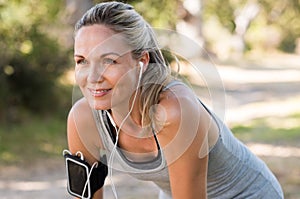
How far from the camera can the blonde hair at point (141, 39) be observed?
1517 mm

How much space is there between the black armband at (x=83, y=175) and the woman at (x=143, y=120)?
0.11 feet

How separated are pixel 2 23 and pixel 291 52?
14.9 m

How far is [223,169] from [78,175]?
0.42m

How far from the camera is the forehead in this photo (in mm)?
1490

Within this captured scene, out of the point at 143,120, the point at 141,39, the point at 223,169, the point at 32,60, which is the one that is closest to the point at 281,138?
the point at 32,60

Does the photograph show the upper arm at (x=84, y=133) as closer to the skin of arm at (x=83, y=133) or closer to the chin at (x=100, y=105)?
the skin of arm at (x=83, y=133)

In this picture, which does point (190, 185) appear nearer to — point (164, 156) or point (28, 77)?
point (164, 156)

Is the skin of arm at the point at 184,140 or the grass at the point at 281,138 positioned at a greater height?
the grass at the point at 281,138

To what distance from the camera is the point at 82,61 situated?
1524 mm

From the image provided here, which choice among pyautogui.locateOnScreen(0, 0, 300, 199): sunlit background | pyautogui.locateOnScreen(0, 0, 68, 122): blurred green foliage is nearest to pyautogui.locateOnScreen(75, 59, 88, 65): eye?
pyautogui.locateOnScreen(0, 0, 300, 199): sunlit background

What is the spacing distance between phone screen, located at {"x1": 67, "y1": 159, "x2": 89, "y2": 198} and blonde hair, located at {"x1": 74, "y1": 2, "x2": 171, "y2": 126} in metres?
0.25

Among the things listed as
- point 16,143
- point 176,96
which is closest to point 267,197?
point 176,96

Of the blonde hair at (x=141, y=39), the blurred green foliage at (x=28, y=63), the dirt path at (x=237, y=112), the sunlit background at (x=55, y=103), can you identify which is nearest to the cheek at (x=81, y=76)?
the blonde hair at (x=141, y=39)

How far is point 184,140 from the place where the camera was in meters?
1.55
